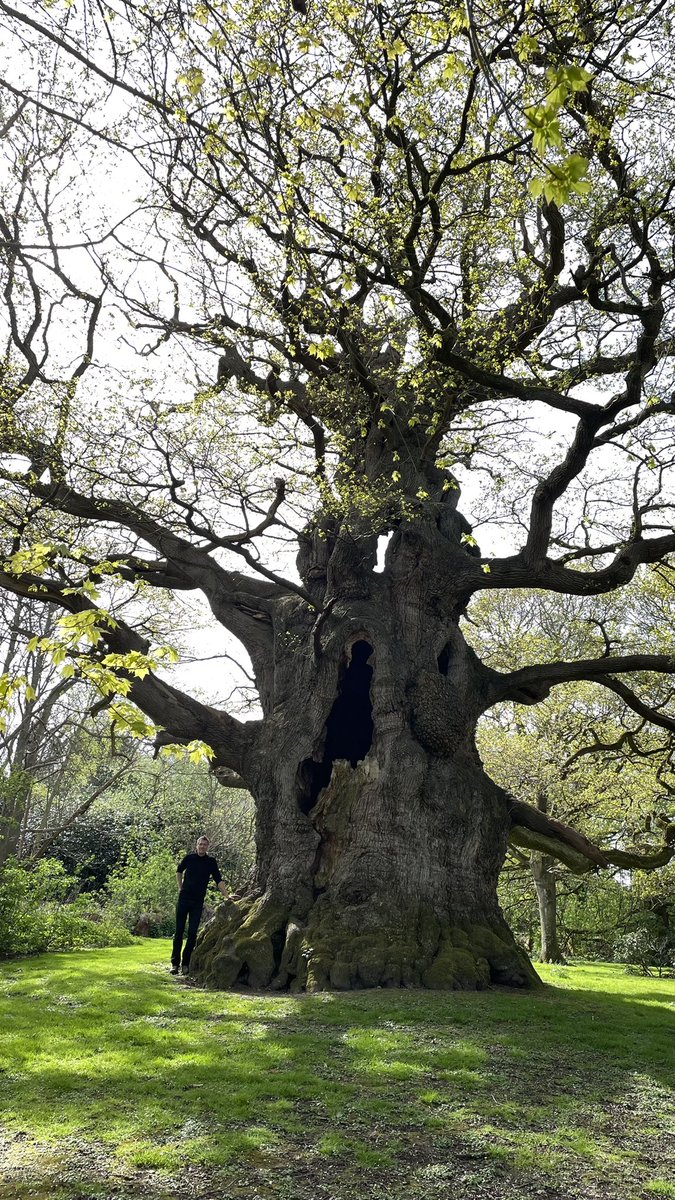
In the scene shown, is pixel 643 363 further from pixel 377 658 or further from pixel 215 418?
pixel 215 418

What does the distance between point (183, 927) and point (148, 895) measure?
34.8ft

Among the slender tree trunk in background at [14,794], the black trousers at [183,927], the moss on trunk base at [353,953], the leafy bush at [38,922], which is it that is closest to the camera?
the moss on trunk base at [353,953]

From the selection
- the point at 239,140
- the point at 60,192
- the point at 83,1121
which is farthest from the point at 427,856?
the point at 60,192

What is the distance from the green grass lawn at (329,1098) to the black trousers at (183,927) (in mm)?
2141

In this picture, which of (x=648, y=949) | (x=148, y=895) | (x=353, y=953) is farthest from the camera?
(x=648, y=949)

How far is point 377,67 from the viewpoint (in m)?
7.74

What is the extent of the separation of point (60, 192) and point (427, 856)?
11.0 m

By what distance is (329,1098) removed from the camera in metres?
5.40

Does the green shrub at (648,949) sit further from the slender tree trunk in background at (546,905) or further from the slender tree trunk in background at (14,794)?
the slender tree trunk in background at (14,794)

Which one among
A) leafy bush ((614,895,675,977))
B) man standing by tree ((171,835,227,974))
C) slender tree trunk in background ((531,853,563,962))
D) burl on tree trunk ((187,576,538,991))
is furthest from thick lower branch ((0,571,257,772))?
leafy bush ((614,895,675,977))

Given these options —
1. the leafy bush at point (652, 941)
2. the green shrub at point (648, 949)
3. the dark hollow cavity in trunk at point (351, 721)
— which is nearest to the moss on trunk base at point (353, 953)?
the dark hollow cavity in trunk at point (351, 721)

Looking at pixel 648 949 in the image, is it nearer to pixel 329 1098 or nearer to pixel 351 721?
pixel 351 721

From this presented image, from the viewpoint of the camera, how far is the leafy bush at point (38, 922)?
13055 mm

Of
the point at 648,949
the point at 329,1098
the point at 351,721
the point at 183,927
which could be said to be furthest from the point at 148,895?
the point at 329,1098
